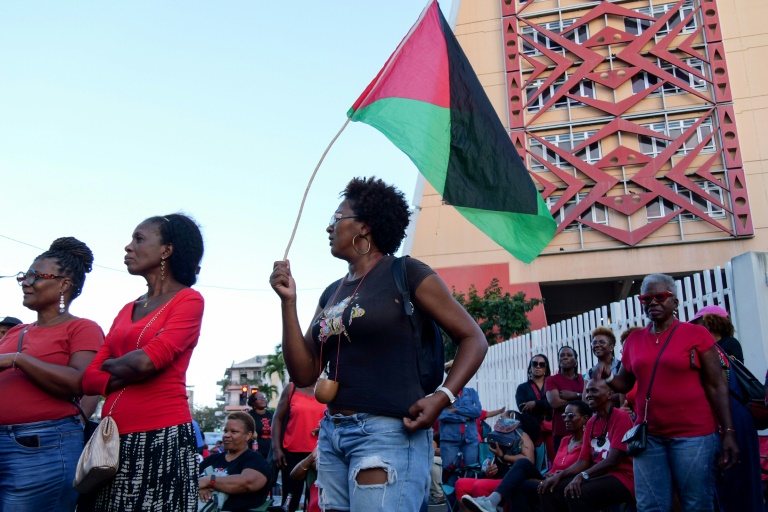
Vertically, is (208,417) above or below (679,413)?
above

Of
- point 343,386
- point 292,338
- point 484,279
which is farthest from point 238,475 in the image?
point 484,279

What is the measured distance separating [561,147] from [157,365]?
24604 millimetres

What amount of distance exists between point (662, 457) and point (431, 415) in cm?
265

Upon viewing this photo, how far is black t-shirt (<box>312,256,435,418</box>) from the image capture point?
2.74 m

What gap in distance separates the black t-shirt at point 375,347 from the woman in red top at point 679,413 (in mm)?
2475

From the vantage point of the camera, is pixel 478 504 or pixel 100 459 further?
pixel 478 504

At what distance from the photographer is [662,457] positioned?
4.59 meters

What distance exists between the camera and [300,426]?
653cm

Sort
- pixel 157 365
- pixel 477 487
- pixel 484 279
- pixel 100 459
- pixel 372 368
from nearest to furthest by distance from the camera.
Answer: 1. pixel 372 368
2. pixel 100 459
3. pixel 157 365
4. pixel 477 487
5. pixel 484 279

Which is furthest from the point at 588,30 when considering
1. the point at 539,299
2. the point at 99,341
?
the point at 99,341

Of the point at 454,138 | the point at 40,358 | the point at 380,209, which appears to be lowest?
the point at 40,358

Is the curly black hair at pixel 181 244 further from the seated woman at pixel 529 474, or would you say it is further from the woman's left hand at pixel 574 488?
the seated woman at pixel 529 474

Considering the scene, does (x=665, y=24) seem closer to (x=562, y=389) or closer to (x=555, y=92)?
(x=555, y=92)

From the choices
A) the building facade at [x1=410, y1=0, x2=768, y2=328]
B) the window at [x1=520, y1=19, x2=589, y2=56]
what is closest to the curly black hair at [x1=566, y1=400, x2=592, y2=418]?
the building facade at [x1=410, y1=0, x2=768, y2=328]
